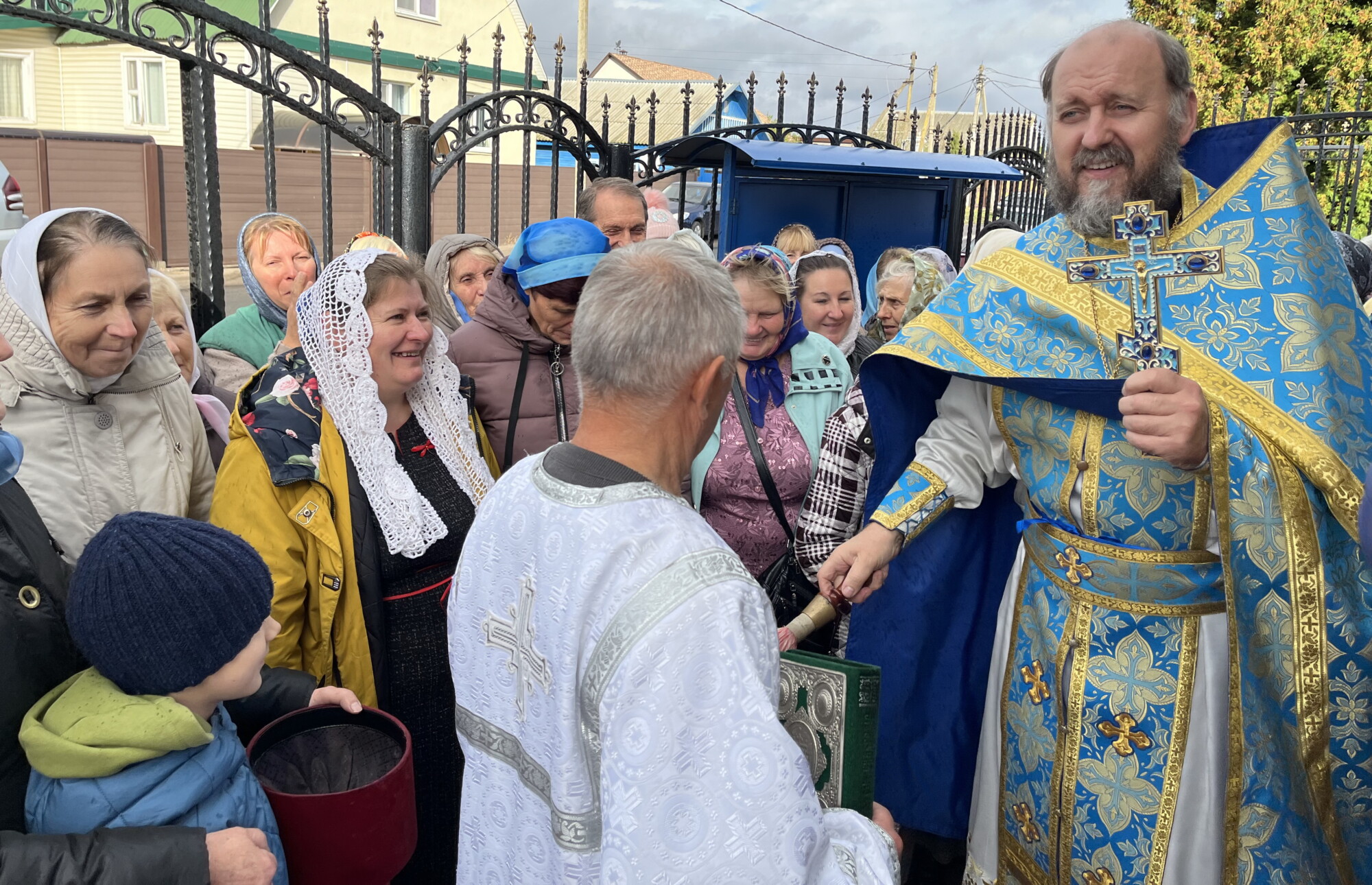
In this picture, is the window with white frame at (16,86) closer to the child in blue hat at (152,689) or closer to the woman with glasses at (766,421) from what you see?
the woman with glasses at (766,421)

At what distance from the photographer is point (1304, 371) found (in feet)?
6.93

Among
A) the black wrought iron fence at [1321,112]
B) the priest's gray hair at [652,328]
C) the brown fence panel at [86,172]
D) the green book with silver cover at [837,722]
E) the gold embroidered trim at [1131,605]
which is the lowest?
the green book with silver cover at [837,722]

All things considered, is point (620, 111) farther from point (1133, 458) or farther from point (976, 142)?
point (1133, 458)

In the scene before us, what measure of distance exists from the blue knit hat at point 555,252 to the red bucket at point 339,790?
1.58 metres

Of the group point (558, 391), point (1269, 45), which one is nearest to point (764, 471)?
point (558, 391)

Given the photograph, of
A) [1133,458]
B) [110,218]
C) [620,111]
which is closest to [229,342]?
[110,218]

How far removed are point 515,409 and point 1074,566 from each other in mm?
1815

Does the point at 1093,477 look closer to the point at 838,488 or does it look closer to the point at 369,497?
the point at 838,488

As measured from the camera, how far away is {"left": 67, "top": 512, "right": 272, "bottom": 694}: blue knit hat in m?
1.71

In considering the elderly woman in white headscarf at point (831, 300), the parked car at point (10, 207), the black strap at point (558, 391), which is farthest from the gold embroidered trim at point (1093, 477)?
the parked car at point (10, 207)

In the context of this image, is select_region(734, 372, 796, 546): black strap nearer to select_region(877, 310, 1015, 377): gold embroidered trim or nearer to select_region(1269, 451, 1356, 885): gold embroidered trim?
select_region(877, 310, 1015, 377): gold embroidered trim

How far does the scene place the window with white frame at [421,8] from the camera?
2153 centimetres

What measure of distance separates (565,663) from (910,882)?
91.8 inches

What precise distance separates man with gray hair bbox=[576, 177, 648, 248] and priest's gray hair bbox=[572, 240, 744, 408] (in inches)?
121
